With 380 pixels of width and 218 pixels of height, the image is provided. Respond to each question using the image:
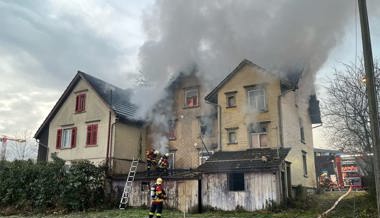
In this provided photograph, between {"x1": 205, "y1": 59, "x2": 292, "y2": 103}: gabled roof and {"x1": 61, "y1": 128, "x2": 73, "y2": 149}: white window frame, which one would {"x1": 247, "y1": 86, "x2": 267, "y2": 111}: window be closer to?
{"x1": 205, "y1": 59, "x2": 292, "y2": 103}: gabled roof

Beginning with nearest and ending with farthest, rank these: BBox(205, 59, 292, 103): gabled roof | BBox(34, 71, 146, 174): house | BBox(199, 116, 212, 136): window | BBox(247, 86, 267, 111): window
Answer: BBox(205, 59, 292, 103): gabled roof → BBox(247, 86, 267, 111): window → BBox(199, 116, 212, 136): window → BBox(34, 71, 146, 174): house

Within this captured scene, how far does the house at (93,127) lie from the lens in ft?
83.2

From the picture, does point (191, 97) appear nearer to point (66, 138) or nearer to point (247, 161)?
point (247, 161)

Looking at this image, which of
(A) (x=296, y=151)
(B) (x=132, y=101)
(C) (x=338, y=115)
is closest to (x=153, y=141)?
(B) (x=132, y=101)

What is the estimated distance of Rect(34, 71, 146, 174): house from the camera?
83.2 feet

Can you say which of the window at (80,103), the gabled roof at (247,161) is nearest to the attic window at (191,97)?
the gabled roof at (247,161)

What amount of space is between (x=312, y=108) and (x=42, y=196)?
62.6 ft

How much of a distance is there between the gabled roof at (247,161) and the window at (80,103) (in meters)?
11.4

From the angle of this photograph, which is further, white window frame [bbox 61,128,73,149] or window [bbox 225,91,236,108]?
white window frame [bbox 61,128,73,149]

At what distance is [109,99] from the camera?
26531mm

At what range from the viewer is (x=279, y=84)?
856 inches

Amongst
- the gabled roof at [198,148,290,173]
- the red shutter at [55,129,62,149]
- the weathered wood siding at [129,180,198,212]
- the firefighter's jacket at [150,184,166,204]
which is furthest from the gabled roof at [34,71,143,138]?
the firefighter's jacket at [150,184,166,204]

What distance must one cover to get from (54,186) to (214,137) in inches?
416

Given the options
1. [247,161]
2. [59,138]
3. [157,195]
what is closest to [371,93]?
[157,195]
